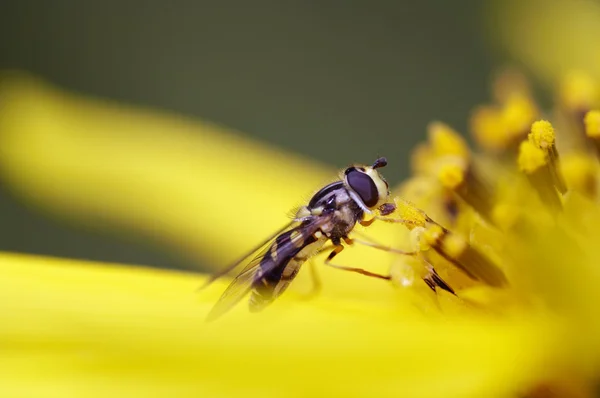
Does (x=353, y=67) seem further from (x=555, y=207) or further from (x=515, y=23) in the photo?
(x=555, y=207)

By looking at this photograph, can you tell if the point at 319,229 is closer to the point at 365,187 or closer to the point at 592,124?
the point at 365,187

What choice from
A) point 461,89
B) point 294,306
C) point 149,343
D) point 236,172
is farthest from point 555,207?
point 461,89

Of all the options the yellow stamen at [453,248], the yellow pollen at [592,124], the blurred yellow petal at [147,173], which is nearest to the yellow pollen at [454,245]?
the yellow stamen at [453,248]

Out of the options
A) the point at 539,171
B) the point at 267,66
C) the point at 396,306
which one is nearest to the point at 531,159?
the point at 539,171

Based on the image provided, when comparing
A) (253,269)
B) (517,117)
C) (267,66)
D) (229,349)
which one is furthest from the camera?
(267,66)

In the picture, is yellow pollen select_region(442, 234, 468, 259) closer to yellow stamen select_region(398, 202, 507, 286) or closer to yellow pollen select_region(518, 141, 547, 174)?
yellow stamen select_region(398, 202, 507, 286)

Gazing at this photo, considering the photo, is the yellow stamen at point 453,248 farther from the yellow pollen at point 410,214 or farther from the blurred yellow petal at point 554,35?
the blurred yellow petal at point 554,35

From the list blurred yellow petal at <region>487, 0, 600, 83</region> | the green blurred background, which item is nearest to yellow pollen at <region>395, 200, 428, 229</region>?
blurred yellow petal at <region>487, 0, 600, 83</region>
